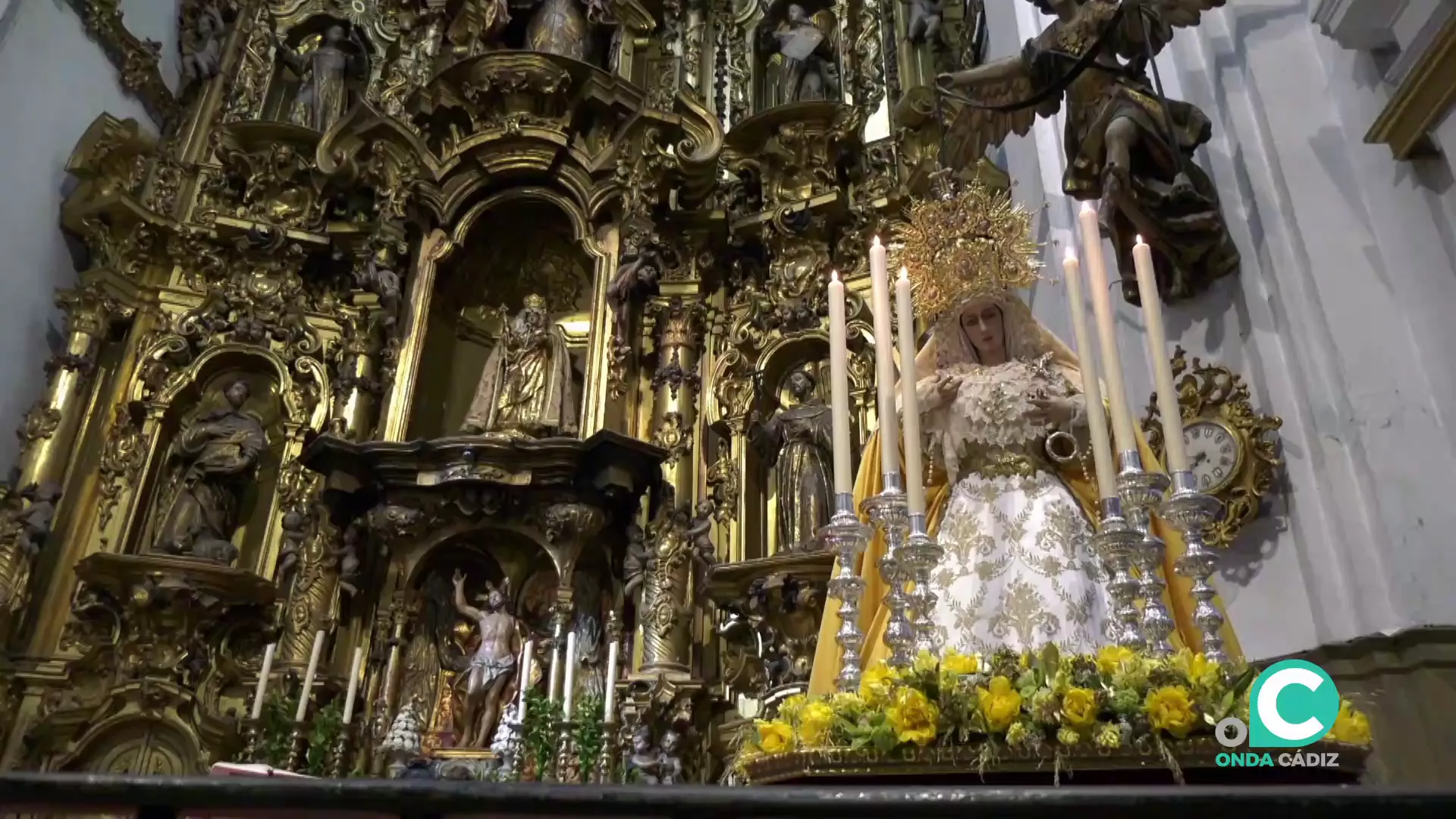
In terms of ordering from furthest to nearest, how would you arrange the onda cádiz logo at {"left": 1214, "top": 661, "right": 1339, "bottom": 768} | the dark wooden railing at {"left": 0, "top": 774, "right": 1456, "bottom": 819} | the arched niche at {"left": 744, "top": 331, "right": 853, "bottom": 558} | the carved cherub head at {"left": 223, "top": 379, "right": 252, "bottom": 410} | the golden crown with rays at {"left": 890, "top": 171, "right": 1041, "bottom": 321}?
1. the carved cherub head at {"left": 223, "top": 379, "right": 252, "bottom": 410}
2. the arched niche at {"left": 744, "top": 331, "right": 853, "bottom": 558}
3. the golden crown with rays at {"left": 890, "top": 171, "right": 1041, "bottom": 321}
4. the onda cádiz logo at {"left": 1214, "top": 661, "right": 1339, "bottom": 768}
5. the dark wooden railing at {"left": 0, "top": 774, "right": 1456, "bottom": 819}

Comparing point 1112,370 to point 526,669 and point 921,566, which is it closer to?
point 921,566

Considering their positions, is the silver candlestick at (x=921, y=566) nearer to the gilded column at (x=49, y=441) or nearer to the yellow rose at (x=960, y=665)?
the yellow rose at (x=960, y=665)

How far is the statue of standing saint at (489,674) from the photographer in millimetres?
4738

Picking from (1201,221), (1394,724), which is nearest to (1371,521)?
(1394,724)

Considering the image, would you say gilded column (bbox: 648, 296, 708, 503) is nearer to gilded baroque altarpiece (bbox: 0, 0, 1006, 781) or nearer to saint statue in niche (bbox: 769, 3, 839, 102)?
gilded baroque altarpiece (bbox: 0, 0, 1006, 781)

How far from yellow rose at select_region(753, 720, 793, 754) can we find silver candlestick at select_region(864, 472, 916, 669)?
227 millimetres

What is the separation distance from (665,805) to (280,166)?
21.7ft

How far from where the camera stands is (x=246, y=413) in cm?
590

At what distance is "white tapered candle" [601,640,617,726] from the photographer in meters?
4.20

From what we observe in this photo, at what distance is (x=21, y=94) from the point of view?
5707mm

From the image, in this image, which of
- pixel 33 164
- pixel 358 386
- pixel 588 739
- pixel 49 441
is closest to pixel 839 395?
pixel 588 739

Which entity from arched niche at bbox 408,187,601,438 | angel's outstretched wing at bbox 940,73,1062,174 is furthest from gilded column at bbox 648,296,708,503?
angel's outstretched wing at bbox 940,73,1062,174

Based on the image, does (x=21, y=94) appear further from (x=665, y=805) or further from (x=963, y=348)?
(x=665, y=805)

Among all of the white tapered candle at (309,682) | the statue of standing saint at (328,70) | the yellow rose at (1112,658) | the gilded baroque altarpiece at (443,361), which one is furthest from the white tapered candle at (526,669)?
the statue of standing saint at (328,70)
